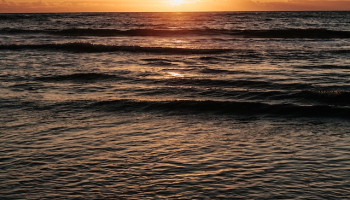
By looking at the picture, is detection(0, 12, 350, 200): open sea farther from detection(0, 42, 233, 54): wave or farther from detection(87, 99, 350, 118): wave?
detection(0, 42, 233, 54): wave

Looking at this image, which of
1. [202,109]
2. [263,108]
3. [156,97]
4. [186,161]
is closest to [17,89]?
[156,97]

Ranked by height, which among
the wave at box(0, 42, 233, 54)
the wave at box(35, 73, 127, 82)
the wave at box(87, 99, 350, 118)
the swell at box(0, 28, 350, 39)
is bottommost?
the wave at box(87, 99, 350, 118)

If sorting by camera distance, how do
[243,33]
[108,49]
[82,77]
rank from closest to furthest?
[82,77]
[108,49]
[243,33]

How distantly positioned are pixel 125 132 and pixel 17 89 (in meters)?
7.72

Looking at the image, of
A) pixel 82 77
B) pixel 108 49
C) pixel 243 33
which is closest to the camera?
pixel 82 77

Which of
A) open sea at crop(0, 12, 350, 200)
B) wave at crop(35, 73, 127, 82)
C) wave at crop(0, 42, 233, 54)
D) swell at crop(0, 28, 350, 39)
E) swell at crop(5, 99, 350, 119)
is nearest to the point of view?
open sea at crop(0, 12, 350, 200)

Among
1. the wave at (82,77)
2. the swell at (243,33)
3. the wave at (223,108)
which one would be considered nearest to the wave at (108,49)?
the wave at (82,77)

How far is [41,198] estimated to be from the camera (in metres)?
6.58

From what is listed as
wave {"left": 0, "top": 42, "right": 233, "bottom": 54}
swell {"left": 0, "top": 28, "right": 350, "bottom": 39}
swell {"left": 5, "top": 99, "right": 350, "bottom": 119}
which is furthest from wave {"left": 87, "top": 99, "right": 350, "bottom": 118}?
swell {"left": 0, "top": 28, "right": 350, "bottom": 39}

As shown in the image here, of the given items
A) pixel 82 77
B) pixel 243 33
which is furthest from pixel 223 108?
pixel 243 33

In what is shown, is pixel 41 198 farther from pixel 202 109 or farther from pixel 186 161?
pixel 202 109

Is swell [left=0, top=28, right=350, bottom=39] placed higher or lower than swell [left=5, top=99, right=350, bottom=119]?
higher

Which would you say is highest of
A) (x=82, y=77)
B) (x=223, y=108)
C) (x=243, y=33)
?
→ (x=243, y=33)

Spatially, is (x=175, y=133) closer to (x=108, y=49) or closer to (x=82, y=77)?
(x=82, y=77)
